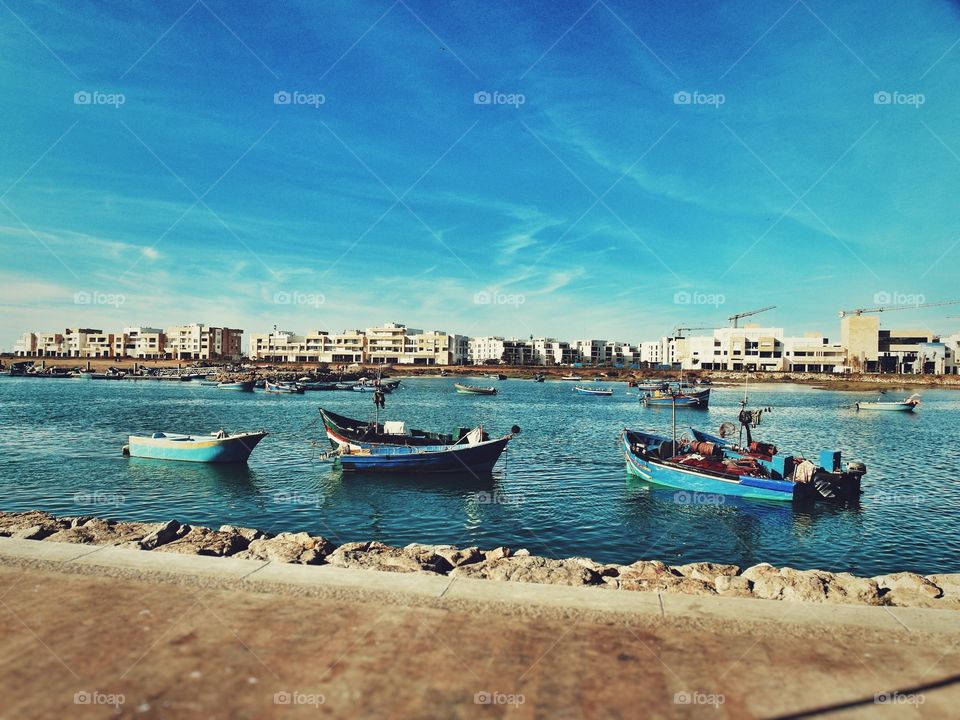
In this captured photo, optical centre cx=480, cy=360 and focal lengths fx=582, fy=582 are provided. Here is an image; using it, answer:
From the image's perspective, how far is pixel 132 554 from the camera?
391 inches

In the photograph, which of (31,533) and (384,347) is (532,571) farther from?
(384,347)

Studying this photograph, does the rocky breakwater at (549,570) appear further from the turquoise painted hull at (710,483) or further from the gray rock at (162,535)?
the turquoise painted hull at (710,483)

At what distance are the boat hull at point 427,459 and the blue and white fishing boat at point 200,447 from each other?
5995 mm

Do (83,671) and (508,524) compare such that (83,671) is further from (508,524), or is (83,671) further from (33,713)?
(508,524)

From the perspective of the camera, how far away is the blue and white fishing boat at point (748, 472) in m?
24.8

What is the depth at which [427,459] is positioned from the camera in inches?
1145

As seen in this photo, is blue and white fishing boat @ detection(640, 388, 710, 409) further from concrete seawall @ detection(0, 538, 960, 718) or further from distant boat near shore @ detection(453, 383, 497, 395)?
concrete seawall @ detection(0, 538, 960, 718)

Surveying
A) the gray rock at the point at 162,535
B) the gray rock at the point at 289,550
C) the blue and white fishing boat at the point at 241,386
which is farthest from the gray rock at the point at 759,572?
the blue and white fishing boat at the point at 241,386

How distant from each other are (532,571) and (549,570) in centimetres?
37

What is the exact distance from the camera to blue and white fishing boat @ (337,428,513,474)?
29062mm

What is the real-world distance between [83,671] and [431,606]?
4.01 metres

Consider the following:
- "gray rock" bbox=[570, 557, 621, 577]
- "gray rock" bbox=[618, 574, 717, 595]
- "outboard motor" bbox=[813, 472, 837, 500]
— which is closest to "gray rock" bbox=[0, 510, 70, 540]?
"gray rock" bbox=[570, 557, 621, 577]

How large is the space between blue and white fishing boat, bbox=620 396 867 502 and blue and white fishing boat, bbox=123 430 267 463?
→ 20399mm

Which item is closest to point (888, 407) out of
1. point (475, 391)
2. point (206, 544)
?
point (475, 391)
